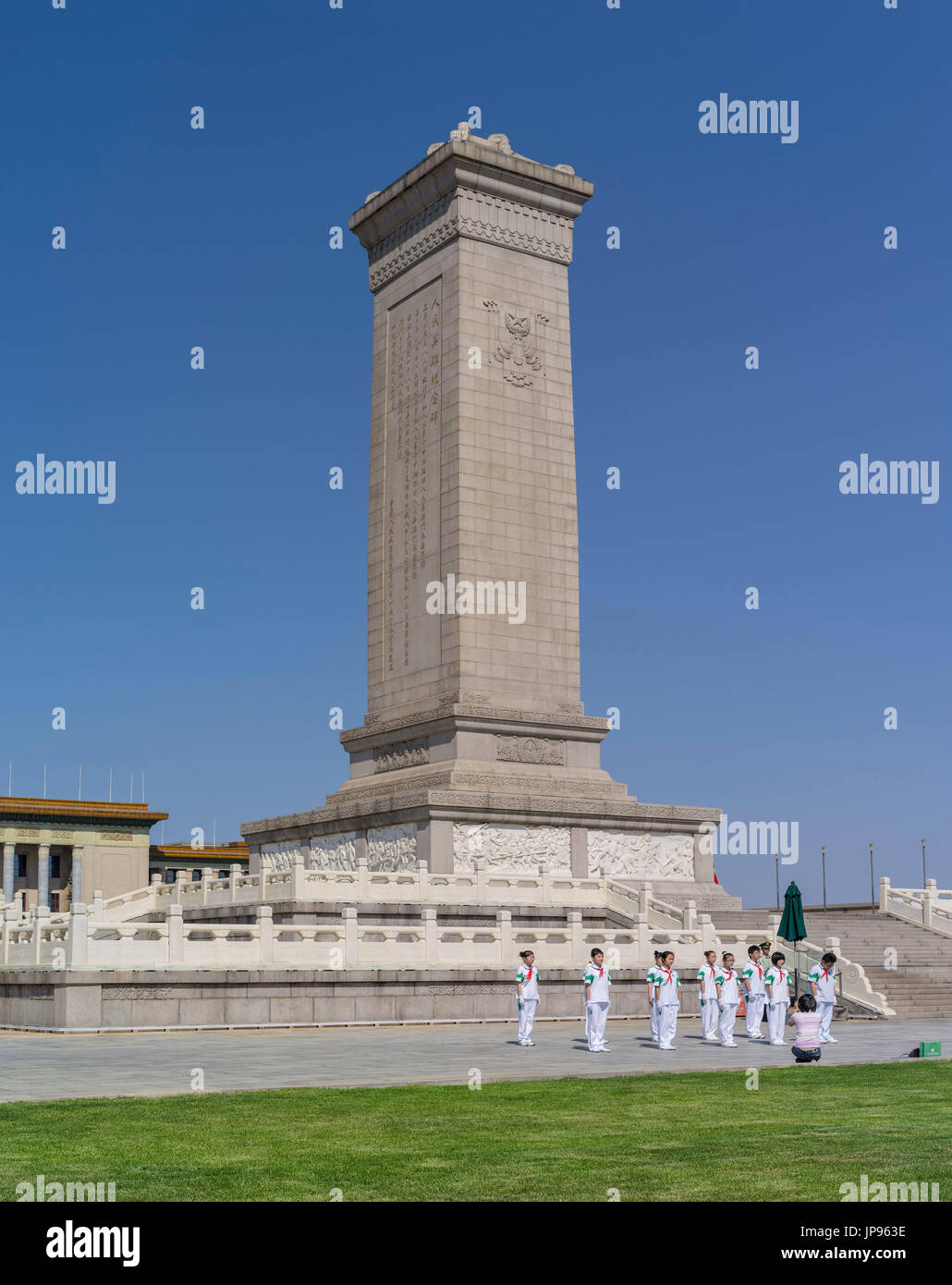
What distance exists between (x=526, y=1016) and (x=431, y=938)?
5525 mm

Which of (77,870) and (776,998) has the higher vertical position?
(77,870)

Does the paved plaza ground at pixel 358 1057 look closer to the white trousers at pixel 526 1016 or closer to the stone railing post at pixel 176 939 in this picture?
the white trousers at pixel 526 1016

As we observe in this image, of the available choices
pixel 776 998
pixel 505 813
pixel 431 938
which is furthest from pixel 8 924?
pixel 776 998

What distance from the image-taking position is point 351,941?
25.2 meters

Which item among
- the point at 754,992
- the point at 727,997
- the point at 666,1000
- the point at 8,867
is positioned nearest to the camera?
the point at 666,1000

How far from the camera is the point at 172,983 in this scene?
23.1 meters

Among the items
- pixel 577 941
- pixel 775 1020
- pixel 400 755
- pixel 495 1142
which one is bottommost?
pixel 775 1020

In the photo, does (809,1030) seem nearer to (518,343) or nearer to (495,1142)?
(495,1142)

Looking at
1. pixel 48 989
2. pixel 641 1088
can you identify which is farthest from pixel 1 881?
pixel 641 1088

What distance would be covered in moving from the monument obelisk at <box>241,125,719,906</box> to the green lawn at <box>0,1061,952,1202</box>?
22.6m

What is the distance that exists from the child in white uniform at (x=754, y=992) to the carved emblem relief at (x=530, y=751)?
1532cm

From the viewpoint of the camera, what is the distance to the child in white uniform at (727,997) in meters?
21.1
